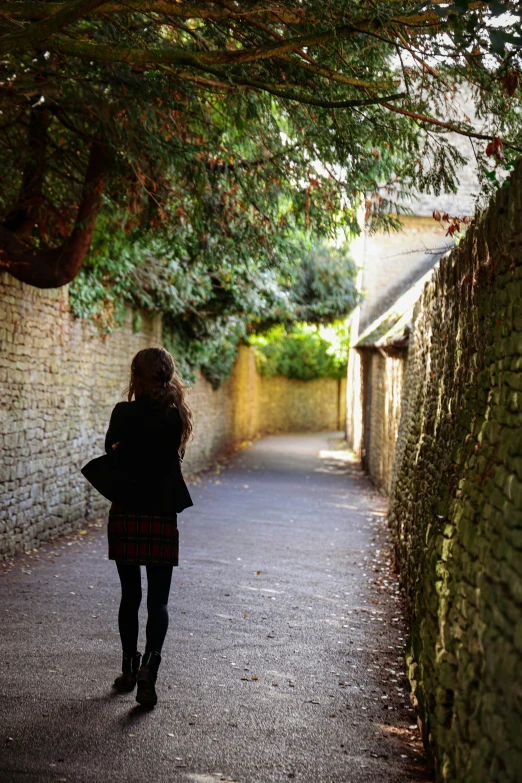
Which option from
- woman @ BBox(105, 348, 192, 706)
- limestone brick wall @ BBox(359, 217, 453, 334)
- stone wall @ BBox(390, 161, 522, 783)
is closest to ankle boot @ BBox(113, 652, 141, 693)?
woman @ BBox(105, 348, 192, 706)

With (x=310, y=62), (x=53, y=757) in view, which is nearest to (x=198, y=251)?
(x=310, y=62)

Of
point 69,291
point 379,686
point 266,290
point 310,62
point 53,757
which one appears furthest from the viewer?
point 266,290

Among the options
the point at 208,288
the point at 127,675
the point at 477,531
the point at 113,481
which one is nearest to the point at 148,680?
the point at 127,675

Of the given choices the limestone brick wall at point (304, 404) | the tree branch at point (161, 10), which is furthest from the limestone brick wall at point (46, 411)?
the limestone brick wall at point (304, 404)

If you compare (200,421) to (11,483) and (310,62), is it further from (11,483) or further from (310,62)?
(310,62)

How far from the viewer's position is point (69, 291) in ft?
33.1

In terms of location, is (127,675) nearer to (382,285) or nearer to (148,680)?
(148,680)

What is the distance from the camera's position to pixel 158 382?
4.61 meters

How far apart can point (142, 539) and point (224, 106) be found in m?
4.26

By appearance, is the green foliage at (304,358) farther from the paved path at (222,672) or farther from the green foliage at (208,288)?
the paved path at (222,672)

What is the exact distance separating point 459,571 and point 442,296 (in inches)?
144

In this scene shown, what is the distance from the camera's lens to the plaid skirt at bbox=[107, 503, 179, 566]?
446 cm

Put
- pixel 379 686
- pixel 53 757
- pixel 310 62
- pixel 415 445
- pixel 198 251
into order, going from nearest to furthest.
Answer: pixel 53 757 → pixel 379 686 → pixel 310 62 → pixel 415 445 → pixel 198 251

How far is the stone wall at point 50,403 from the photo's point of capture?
8281 mm
